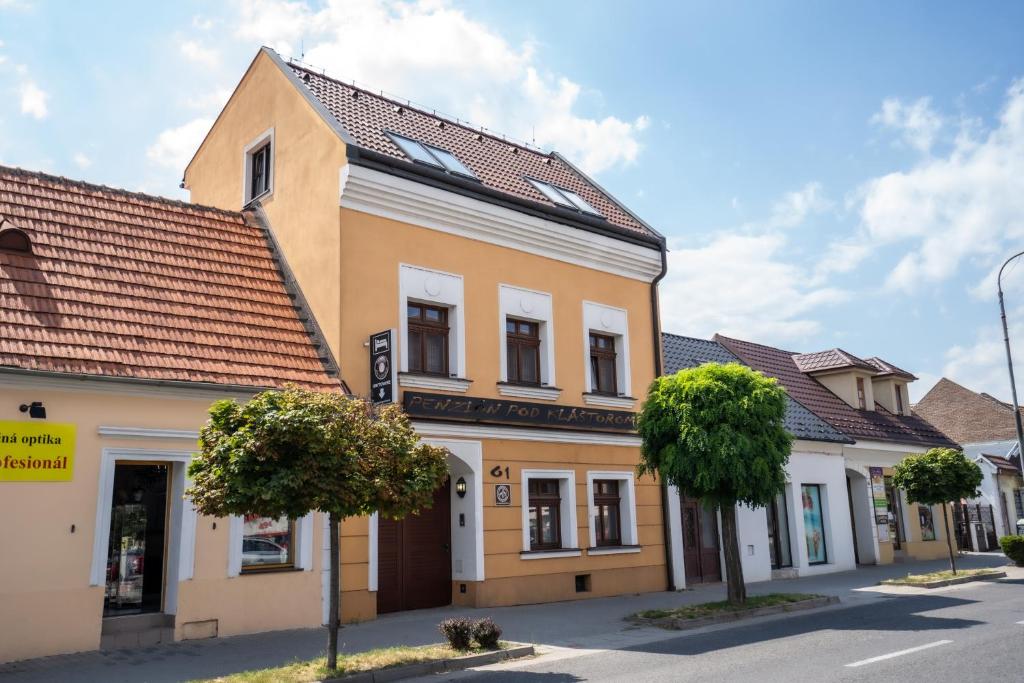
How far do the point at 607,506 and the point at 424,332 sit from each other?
19.1 ft

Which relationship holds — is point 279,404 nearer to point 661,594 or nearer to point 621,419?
point 621,419

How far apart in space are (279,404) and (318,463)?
0.80 meters

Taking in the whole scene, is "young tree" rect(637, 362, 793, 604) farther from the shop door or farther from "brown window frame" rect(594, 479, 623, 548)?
the shop door

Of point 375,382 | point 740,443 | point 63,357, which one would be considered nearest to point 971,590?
point 740,443

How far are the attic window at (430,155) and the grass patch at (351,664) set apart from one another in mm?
9179

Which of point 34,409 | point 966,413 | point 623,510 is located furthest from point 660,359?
point 966,413

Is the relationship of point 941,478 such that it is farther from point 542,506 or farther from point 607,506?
point 542,506

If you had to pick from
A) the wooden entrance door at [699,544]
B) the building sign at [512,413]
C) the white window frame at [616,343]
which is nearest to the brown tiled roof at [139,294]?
the building sign at [512,413]

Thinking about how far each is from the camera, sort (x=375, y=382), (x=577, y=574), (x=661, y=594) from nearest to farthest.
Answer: (x=375, y=382) → (x=577, y=574) → (x=661, y=594)

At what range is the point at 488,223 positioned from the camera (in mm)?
16875

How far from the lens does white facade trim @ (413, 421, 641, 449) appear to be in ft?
49.3

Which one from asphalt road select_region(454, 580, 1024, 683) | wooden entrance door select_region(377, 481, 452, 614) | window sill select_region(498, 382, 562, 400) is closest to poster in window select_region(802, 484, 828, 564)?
asphalt road select_region(454, 580, 1024, 683)

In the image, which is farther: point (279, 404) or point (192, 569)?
point (192, 569)

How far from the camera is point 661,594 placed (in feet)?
59.4
